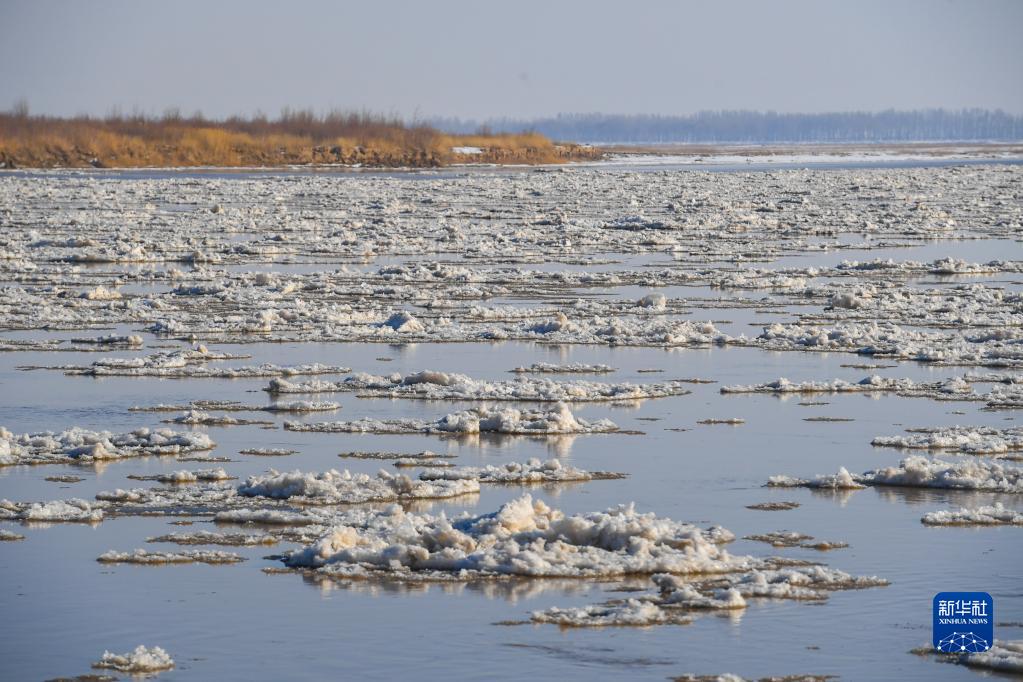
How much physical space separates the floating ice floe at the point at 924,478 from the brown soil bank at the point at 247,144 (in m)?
72.9

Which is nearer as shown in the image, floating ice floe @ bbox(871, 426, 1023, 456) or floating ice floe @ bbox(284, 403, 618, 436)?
floating ice floe @ bbox(871, 426, 1023, 456)

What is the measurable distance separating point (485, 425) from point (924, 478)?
351 cm

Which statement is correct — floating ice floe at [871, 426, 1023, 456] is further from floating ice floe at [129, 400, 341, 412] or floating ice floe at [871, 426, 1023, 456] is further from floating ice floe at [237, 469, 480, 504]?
floating ice floe at [129, 400, 341, 412]

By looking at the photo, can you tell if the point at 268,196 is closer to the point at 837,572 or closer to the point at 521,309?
the point at 521,309

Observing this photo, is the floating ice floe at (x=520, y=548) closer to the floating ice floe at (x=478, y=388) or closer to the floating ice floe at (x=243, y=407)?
the floating ice floe at (x=243, y=407)

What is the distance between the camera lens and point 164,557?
978cm

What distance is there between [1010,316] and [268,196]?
34.5 m

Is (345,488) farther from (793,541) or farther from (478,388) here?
(478,388)

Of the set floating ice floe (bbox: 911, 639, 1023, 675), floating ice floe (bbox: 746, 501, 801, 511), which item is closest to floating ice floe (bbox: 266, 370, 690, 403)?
floating ice floe (bbox: 746, 501, 801, 511)

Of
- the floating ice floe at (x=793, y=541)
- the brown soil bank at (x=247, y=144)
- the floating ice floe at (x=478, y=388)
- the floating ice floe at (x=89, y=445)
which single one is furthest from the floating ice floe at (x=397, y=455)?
the brown soil bank at (x=247, y=144)

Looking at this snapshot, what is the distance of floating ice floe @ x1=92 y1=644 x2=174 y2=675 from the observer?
25.4 ft

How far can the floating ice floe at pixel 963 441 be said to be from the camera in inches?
513

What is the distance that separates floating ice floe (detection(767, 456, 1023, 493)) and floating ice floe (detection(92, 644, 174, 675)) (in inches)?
201

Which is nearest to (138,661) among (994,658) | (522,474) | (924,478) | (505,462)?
(994,658)
